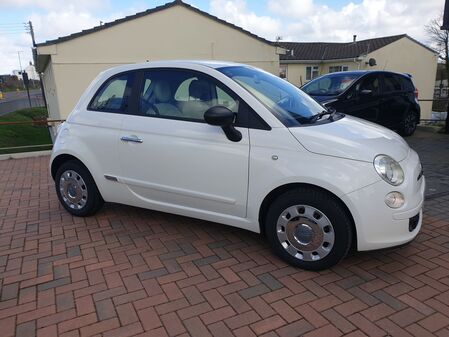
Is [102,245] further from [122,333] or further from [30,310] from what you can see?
[122,333]

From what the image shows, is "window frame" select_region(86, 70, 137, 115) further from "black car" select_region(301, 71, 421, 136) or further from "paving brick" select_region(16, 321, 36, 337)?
"black car" select_region(301, 71, 421, 136)

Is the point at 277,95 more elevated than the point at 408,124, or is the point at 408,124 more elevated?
the point at 277,95

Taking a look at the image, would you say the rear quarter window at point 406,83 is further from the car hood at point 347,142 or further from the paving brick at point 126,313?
the paving brick at point 126,313

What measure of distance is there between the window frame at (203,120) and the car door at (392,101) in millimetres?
6389

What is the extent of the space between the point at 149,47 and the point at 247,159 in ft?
44.0

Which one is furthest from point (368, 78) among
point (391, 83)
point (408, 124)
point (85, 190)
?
point (85, 190)

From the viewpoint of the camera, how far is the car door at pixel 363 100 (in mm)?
8297

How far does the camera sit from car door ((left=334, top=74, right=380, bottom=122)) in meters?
Result: 8.30

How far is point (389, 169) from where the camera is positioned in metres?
2.97

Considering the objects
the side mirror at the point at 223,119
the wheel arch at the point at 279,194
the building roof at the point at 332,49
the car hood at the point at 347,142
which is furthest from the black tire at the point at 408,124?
the building roof at the point at 332,49

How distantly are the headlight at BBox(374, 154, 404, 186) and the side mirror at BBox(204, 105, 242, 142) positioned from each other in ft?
3.70

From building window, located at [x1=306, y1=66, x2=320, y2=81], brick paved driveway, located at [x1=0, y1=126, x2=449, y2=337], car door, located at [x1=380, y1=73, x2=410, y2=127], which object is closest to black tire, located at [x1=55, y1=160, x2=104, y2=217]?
brick paved driveway, located at [x1=0, y1=126, x2=449, y2=337]

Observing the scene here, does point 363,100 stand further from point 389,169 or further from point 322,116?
point 389,169

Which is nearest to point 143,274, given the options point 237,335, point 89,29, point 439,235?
point 237,335
